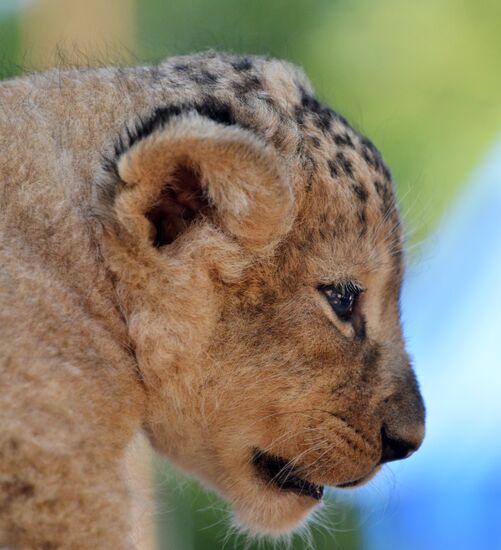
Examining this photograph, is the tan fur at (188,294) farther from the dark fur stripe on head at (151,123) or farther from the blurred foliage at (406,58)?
the blurred foliage at (406,58)

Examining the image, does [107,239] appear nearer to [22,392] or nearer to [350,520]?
[22,392]

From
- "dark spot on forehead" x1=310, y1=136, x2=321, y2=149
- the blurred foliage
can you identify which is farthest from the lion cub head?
the blurred foliage

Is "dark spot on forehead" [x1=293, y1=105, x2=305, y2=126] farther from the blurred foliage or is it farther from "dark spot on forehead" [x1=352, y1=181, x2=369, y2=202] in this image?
the blurred foliage

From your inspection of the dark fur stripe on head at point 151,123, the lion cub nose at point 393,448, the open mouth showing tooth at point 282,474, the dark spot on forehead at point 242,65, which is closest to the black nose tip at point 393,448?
the lion cub nose at point 393,448

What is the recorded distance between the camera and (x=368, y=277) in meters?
3.64

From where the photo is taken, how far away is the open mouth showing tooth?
140 inches

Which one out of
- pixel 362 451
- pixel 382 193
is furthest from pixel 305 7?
pixel 362 451

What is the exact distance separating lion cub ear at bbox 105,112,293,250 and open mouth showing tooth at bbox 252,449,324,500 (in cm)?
69

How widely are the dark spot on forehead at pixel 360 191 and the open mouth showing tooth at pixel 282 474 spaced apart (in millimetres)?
871

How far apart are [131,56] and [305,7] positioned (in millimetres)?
3800

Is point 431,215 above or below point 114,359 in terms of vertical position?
above

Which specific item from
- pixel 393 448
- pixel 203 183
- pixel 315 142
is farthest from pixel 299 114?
pixel 393 448

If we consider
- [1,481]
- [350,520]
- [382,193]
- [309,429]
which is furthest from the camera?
[350,520]

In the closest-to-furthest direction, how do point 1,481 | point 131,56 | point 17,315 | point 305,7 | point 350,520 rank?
point 1,481 < point 17,315 < point 131,56 < point 350,520 < point 305,7
